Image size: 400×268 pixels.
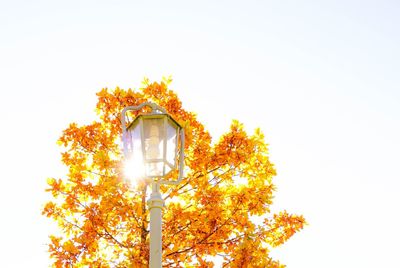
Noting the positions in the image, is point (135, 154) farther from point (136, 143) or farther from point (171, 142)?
point (171, 142)

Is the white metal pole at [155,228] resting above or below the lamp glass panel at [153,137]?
below

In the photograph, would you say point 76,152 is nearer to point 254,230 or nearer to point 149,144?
point 254,230

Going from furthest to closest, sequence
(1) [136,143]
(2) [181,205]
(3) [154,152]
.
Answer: (2) [181,205]
(1) [136,143]
(3) [154,152]

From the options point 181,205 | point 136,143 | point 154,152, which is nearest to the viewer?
point 154,152

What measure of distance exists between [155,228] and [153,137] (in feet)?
3.08

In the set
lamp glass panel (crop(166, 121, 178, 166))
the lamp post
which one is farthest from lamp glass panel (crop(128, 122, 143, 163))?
lamp glass panel (crop(166, 121, 178, 166))

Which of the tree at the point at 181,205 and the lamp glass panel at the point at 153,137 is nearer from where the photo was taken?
the lamp glass panel at the point at 153,137

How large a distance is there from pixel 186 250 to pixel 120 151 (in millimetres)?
2770

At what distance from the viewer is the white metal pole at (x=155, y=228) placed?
4767 mm

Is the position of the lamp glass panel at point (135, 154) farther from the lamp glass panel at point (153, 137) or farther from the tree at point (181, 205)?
the tree at point (181, 205)

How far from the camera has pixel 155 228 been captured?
4.94 metres

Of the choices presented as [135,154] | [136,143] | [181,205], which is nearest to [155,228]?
[135,154]

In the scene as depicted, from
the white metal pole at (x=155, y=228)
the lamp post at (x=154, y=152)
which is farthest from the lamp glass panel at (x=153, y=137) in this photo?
the white metal pole at (x=155, y=228)

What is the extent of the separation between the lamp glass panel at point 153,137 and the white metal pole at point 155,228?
36 cm
